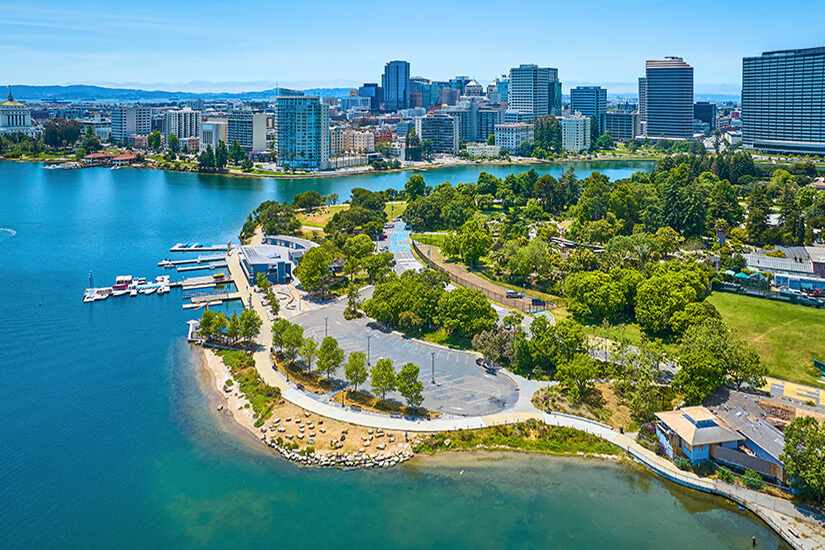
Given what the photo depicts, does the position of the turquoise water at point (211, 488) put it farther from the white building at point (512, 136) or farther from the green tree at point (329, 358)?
the white building at point (512, 136)

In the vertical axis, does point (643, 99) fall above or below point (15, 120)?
above

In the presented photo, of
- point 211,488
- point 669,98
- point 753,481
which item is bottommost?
point 211,488

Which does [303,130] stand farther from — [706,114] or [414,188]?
[706,114]

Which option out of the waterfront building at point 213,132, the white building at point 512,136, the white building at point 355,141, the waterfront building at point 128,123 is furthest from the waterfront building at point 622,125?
the waterfront building at point 128,123

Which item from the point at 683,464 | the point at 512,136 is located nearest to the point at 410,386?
the point at 683,464

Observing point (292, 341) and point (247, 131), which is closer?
point (292, 341)

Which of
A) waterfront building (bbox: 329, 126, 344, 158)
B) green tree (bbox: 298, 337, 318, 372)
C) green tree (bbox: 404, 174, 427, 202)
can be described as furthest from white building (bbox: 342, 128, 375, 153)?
green tree (bbox: 298, 337, 318, 372)
